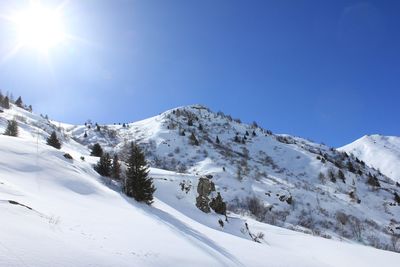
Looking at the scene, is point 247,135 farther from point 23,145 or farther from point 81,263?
point 81,263

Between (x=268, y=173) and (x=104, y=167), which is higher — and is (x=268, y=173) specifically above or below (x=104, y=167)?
above

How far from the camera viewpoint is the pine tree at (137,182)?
22.7 meters

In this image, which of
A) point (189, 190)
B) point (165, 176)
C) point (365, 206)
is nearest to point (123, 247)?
point (189, 190)

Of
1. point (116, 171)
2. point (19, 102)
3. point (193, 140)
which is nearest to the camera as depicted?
point (116, 171)

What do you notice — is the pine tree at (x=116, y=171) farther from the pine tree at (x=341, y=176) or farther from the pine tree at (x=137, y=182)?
the pine tree at (x=341, y=176)

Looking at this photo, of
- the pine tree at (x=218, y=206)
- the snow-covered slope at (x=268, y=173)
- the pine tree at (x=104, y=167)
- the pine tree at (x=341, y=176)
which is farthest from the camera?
the pine tree at (x=341, y=176)

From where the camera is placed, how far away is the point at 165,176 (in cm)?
3503

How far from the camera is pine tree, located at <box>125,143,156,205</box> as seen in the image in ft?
74.4

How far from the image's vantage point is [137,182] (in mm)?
23000

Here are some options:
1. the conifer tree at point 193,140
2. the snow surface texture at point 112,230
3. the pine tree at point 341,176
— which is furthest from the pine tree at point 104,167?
the pine tree at point 341,176

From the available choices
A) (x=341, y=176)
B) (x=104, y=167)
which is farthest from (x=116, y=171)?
(x=341, y=176)

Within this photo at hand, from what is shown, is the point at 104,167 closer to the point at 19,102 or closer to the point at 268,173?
the point at 268,173

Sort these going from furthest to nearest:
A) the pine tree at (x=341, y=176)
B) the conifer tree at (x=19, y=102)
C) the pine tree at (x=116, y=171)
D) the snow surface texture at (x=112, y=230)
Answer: the conifer tree at (x=19, y=102) → the pine tree at (x=341, y=176) → the pine tree at (x=116, y=171) → the snow surface texture at (x=112, y=230)

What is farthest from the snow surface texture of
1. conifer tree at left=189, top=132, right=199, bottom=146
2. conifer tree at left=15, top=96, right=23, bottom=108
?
conifer tree at left=15, top=96, right=23, bottom=108
